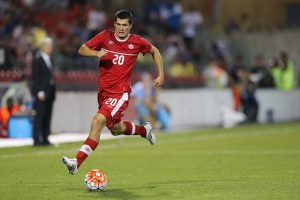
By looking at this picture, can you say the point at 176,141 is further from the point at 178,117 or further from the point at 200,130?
the point at 178,117

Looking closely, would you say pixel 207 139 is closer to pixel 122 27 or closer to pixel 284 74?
pixel 122 27

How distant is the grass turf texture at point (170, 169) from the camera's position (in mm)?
12961

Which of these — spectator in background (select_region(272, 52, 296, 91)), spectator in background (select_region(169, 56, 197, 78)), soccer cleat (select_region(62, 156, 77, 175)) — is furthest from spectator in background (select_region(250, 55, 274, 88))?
soccer cleat (select_region(62, 156, 77, 175))

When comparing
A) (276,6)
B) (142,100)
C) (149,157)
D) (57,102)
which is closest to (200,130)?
(142,100)

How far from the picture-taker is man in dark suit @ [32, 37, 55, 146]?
858 inches

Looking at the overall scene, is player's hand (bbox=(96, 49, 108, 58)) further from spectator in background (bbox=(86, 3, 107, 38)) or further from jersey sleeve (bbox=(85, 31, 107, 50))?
spectator in background (bbox=(86, 3, 107, 38))

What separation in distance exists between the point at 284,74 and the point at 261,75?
1195mm

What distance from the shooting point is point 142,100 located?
1134 inches

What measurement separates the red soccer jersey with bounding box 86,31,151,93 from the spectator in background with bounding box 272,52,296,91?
72.5 feet

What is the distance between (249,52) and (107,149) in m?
18.1

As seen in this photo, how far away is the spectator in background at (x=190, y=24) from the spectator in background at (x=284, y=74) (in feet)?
11.2

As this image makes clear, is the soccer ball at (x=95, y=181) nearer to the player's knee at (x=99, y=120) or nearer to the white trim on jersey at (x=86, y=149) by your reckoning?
the white trim on jersey at (x=86, y=149)

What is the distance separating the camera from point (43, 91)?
21.8 m

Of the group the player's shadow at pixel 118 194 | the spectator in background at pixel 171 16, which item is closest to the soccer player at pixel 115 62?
the player's shadow at pixel 118 194
